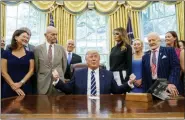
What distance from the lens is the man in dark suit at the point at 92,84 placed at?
2.75m

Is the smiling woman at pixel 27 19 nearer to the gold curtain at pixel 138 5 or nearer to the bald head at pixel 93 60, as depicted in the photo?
the gold curtain at pixel 138 5

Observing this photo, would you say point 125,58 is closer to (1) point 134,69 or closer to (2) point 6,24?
(1) point 134,69

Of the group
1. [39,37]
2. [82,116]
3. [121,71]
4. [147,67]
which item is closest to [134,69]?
[121,71]

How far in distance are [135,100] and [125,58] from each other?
175 centimetres

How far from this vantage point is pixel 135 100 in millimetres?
2023

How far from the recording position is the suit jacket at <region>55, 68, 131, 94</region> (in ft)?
9.08

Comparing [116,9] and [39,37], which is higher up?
[116,9]

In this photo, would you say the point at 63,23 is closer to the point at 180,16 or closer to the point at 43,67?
the point at 180,16

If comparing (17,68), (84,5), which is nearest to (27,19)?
(84,5)

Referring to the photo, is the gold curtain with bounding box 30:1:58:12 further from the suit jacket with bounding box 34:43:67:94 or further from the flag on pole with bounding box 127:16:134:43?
the suit jacket with bounding box 34:43:67:94

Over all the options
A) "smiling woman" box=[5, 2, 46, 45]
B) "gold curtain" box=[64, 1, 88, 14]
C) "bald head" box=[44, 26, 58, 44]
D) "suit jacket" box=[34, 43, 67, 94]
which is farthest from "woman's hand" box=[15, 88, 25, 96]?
"gold curtain" box=[64, 1, 88, 14]

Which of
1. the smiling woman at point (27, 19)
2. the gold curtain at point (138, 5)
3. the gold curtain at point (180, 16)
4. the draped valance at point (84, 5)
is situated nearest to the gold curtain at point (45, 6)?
the draped valance at point (84, 5)

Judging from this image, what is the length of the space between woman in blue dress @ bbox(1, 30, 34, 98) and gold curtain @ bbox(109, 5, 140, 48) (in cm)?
395

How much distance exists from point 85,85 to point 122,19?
4247 mm
